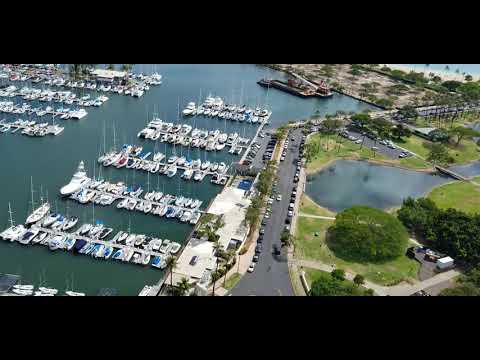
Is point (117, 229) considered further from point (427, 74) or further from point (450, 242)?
point (427, 74)

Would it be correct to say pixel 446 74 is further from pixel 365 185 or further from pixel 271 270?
A: pixel 271 270

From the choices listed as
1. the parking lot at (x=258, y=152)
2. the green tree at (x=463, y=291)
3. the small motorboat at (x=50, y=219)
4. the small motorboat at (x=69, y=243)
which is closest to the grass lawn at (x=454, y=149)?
the parking lot at (x=258, y=152)

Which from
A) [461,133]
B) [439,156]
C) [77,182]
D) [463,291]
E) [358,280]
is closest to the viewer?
[463,291]

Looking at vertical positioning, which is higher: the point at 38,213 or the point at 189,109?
the point at 189,109

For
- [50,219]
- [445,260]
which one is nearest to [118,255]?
[50,219]
